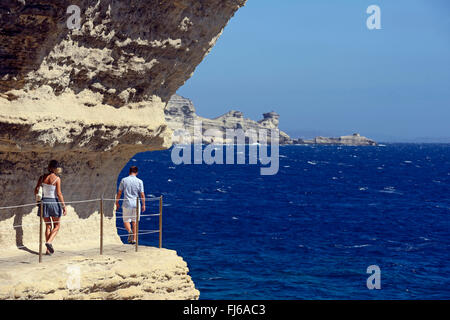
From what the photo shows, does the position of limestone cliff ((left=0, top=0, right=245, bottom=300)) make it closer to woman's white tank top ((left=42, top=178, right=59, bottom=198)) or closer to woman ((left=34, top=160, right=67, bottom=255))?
woman ((left=34, top=160, right=67, bottom=255))

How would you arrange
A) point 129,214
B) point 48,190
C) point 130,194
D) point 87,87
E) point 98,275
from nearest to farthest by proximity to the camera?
point 98,275
point 48,190
point 87,87
point 130,194
point 129,214

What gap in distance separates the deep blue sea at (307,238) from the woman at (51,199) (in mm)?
11197

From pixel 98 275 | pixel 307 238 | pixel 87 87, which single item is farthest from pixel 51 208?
pixel 307 238

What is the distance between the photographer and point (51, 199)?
1091 cm

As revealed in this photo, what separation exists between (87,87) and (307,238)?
23.5m

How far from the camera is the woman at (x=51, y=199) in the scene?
10891 millimetres

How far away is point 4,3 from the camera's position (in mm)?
9539

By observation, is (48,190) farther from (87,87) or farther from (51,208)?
(87,87)

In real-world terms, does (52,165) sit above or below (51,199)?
above

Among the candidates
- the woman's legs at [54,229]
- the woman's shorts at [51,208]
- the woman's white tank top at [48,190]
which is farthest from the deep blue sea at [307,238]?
the woman's white tank top at [48,190]

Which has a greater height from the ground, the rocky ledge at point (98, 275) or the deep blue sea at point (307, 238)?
the rocky ledge at point (98, 275)

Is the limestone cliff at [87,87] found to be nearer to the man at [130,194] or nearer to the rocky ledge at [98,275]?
the man at [130,194]

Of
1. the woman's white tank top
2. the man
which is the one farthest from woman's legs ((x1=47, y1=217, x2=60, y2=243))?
the man

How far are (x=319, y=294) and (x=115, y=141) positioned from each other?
12.5 metres
